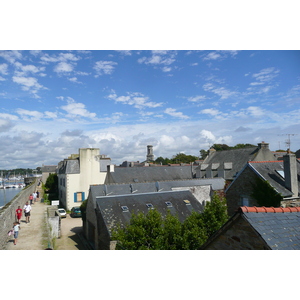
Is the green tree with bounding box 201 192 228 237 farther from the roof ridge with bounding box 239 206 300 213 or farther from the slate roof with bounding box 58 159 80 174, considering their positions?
the slate roof with bounding box 58 159 80 174

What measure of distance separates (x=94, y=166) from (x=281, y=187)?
778 inches

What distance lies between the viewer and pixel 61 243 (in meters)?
15.9

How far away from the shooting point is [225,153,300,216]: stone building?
42.1 feet

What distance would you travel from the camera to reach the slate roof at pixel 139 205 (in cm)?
1238

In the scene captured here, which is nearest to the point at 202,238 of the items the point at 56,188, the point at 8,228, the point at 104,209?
the point at 104,209

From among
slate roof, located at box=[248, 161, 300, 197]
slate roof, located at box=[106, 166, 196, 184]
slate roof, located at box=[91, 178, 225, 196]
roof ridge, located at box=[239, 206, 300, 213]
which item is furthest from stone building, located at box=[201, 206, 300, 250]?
slate roof, located at box=[106, 166, 196, 184]

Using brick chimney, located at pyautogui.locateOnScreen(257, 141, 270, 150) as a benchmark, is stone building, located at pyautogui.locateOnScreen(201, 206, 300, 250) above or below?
below

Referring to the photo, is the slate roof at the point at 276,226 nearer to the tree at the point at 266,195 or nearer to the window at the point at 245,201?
the tree at the point at 266,195

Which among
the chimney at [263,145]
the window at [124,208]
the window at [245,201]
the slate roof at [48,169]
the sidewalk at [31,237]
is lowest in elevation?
the sidewalk at [31,237]

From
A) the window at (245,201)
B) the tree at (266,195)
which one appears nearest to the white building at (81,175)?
the window at (245,201)

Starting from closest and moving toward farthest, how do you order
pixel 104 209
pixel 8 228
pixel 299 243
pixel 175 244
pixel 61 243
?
pixel 299 243 < pixel 175 244 < pixel 8 228 < pixel 104 209 < pixel 61 243

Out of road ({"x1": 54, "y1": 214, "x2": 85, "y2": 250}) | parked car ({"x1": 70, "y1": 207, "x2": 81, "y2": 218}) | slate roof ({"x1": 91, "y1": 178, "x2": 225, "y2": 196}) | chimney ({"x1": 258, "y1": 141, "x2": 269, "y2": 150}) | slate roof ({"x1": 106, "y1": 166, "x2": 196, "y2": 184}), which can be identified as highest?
chimney ({"x1": 258, "y1": 141, "x2": 269, "y2": 150})

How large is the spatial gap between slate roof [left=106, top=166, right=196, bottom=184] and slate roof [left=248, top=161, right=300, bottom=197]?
44.7 feet

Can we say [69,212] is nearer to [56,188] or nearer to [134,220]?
[56,188]
